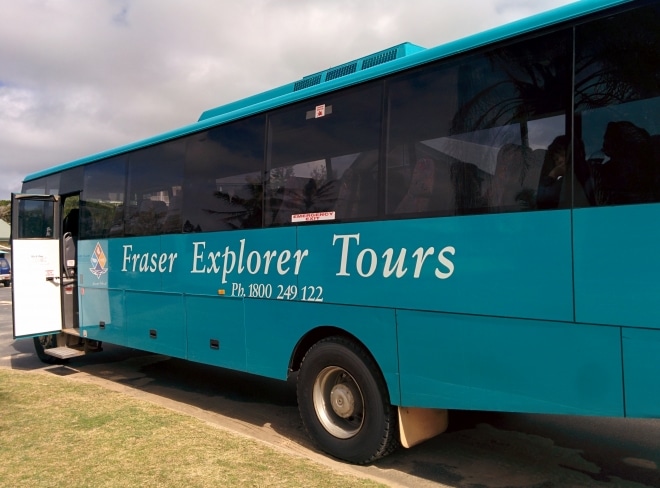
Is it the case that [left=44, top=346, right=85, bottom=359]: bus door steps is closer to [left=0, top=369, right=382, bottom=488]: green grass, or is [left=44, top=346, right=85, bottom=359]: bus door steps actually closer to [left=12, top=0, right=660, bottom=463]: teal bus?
[left=0, top=369, right=382, bottom=488]: green grass

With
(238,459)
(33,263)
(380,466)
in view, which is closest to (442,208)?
(380,466)

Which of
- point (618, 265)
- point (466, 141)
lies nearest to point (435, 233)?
point (466, 141)

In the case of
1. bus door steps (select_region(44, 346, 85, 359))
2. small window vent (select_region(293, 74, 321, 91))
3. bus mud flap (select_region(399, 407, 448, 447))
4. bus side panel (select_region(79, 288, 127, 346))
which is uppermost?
small window vent (select_region(293, 74, 321, 91))

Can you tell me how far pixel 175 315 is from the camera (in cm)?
636

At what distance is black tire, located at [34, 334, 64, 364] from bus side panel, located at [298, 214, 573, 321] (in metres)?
6.51

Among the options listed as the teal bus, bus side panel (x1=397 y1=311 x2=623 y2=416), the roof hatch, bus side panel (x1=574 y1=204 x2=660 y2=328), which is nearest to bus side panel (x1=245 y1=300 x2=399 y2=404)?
the teal bus

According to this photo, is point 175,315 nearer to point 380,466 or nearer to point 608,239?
point 380,466

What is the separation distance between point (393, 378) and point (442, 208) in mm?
1387

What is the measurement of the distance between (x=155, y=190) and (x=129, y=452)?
11.5ft

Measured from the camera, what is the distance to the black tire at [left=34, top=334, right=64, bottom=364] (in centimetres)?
914

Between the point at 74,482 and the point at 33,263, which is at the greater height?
the point at 33,263

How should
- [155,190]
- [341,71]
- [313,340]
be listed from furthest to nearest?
1. [155,190]
2. [341,71]
3. [313,340]

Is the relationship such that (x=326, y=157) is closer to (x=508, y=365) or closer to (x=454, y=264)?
(x=454, y=264)

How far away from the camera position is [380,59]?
5.07m
